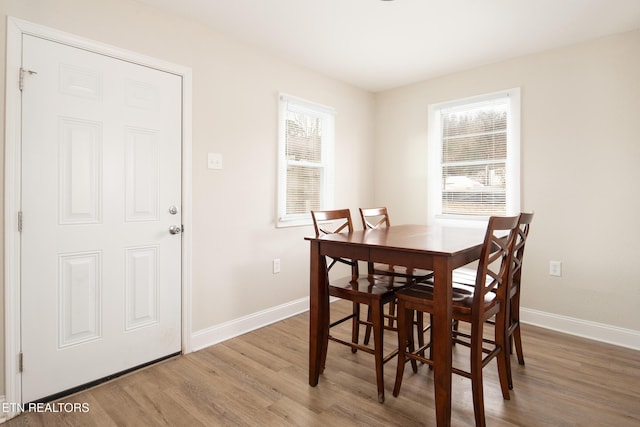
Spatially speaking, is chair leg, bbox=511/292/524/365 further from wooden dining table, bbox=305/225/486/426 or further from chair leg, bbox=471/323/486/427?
chair leg, bbox=471/323/486/427

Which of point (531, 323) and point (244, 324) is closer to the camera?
point (244, 324)

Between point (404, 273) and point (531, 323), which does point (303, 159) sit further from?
point (531, 323)

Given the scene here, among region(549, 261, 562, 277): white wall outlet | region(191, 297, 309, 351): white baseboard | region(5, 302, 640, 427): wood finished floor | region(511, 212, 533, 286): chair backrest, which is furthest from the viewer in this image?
region(549, 261, 562, 277): white wall outlet

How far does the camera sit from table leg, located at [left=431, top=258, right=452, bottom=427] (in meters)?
1.59

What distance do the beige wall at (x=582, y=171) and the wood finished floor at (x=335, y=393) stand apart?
52cm

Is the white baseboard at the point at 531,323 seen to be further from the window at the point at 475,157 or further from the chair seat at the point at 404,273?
the chair seat at the point at 404,273

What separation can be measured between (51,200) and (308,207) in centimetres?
214

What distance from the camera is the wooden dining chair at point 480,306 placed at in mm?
1638

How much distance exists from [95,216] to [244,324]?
142 cm

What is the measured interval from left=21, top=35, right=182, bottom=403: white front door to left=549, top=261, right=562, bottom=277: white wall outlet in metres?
3.08

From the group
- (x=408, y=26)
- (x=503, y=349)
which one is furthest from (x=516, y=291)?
(x=408, y=26)

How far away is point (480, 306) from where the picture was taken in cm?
167

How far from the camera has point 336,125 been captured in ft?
12.4

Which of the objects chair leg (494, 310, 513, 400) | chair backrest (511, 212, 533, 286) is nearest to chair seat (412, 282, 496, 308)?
chair leg (494, 310, 513, 400)
